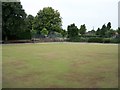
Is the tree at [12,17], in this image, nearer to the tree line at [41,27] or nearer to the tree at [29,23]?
the tree line at [41,27]

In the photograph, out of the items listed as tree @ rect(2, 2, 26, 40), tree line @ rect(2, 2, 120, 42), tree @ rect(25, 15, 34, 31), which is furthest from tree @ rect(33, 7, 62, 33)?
tree @ rect(2, 2, 26, 40)

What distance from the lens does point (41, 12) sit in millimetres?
55094

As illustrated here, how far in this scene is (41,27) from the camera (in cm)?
5403

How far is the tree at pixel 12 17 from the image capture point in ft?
108

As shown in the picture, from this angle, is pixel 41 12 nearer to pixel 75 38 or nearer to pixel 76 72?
pixel 75 38

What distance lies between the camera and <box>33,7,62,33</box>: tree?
177ft

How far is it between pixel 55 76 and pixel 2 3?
25.2 metres

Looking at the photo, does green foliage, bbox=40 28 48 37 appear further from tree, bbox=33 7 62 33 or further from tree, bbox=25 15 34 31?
tree, bbox=25 15 34 31

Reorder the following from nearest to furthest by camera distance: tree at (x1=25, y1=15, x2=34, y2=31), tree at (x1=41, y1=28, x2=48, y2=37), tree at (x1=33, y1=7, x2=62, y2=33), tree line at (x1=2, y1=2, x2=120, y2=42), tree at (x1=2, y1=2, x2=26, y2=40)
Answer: tree at (x1=2, y1=2, x2=26, y2=40)
tree line at (x1=2, y1=2, x2=120, y2=42)
tree at (x1=25, y1=15, x2=34, y2=31)
tree at (x1=41, y1=28, x2=48, y2=37)
tree at (x1=33, y1=7, x2=62, y2=33)

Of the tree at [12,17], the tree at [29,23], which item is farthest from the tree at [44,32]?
the tree at [12,17]

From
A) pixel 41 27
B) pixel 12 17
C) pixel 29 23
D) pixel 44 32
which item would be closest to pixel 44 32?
pixel 44 32

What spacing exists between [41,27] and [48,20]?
204 cm

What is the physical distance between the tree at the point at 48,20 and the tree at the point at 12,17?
18764 millimetres

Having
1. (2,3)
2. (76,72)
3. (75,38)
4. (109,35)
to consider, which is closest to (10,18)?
(2,3)
